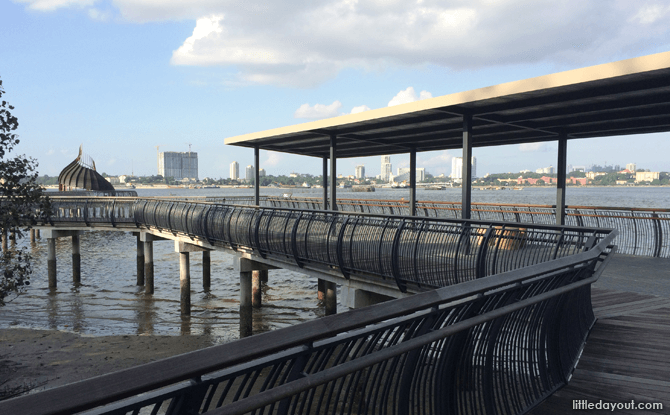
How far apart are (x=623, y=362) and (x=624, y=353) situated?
31 centimetres

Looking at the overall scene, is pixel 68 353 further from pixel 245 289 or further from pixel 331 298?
pixel 331 298

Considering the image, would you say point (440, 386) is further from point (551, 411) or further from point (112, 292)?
point (112, 292)

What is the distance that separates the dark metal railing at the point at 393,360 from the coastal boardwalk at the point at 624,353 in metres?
0.17

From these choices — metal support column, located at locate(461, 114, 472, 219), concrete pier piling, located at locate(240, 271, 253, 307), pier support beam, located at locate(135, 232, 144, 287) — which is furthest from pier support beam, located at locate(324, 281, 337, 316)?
pier support beam, located at locate(135, 232, 144, 287)

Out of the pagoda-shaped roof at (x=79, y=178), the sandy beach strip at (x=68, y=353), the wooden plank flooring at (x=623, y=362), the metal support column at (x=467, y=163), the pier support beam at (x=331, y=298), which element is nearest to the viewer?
the wooden plank flooring at (x=623, y=362)

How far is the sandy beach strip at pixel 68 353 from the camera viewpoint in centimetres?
1271

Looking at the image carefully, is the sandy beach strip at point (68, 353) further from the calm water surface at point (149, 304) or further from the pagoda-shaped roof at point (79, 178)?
the pagoda-shaped roof at point (79, 178)

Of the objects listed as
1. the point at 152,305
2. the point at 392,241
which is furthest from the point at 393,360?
the point at 152,305

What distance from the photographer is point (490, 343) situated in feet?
11.8

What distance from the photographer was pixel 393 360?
8.86 feet

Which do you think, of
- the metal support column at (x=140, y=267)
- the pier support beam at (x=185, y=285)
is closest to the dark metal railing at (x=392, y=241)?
the pier support beam at (x=185, y=285)

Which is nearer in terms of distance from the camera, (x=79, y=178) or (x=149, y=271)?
(x=149, y=271)

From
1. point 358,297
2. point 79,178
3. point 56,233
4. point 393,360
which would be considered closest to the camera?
point 393,360

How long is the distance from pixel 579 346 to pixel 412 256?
3.70m
